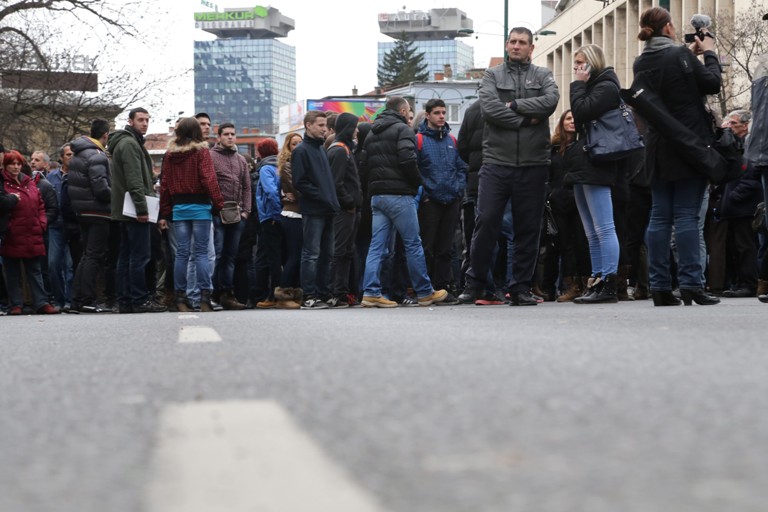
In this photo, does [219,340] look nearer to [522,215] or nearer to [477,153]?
[522,215]

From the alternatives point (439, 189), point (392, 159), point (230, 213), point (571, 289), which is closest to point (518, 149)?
point (392, 159)

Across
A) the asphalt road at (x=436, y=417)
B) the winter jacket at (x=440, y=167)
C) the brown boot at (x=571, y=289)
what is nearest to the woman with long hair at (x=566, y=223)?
the brown boot at (x=571, y=289)

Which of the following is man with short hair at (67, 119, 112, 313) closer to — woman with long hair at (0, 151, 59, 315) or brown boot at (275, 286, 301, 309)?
woman with long hair at (0, 151, 59, 315)

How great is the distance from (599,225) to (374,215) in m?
2.55

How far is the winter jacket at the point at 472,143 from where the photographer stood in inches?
504

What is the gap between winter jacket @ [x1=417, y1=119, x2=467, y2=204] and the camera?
13312 millimetres

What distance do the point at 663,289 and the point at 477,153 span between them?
3591 mm

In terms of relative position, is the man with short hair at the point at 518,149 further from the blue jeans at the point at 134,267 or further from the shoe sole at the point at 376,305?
the blue jeans at the point at 134,267

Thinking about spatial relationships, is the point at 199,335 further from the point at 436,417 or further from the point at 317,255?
the point at 317,255

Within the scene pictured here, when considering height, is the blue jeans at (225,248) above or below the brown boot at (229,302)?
above

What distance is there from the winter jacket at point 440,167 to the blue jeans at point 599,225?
2203mm

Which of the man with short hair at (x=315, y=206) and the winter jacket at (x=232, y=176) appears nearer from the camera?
the man with short hair at (x=315, y=206)

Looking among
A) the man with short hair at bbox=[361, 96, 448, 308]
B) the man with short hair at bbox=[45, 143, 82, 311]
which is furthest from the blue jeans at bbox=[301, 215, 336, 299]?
the man with short hair at bbox=[45, 143, 82, 311]

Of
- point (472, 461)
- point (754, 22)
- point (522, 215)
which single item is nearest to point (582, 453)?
point (472, 461)
